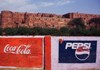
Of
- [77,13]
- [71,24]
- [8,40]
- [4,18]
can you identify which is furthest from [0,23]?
[8,40]

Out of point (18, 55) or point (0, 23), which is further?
point (0, 23)

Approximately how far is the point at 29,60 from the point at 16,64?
2.45ft

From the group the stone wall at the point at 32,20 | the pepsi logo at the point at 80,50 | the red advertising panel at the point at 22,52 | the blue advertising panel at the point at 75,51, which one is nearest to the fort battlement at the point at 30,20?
the stone wall at the point at 32,20

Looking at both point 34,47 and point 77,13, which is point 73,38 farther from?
point 77,13

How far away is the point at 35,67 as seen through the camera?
538 centimetres

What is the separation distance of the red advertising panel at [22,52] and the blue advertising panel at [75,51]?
1214 mm

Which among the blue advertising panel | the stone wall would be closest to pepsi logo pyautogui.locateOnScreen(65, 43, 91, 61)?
the blue advertising panel

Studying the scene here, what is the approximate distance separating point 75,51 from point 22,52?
2.94 m

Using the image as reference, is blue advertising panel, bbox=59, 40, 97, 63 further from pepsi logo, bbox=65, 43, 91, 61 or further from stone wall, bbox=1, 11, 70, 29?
stone wall, bbox=1, 11, 70, 29

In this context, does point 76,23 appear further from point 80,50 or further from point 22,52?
point 22,52

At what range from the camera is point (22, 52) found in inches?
213

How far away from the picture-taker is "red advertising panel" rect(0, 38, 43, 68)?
539 cm

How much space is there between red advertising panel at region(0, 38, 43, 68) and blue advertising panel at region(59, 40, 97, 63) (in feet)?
3.98

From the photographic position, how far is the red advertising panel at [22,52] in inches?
212
